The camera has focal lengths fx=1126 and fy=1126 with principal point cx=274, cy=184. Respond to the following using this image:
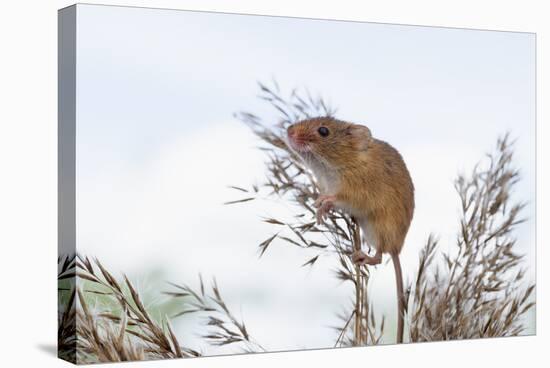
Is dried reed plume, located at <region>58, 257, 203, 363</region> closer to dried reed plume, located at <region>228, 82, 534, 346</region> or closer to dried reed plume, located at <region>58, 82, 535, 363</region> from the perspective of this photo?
dried reed plume, located at <region>58, 82, 535, 363</region>

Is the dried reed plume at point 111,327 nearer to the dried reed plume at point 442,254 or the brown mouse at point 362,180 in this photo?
the dried reed plume at point 442,254

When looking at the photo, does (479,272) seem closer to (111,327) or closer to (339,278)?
(339,278)

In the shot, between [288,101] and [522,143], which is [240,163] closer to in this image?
[288,101]

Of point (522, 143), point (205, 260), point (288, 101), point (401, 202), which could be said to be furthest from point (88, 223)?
point (522, 143)

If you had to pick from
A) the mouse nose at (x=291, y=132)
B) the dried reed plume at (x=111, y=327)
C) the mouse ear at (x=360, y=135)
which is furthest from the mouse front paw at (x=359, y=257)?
the dried reed plume at (x=111, y=327)

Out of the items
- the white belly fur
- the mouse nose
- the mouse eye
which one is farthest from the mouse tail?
the mouse nose
